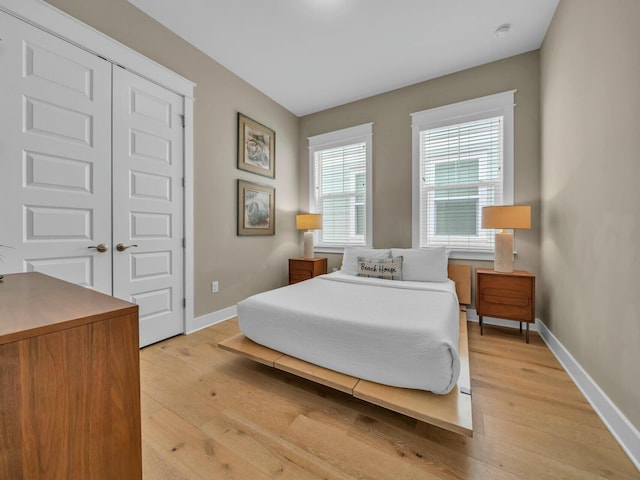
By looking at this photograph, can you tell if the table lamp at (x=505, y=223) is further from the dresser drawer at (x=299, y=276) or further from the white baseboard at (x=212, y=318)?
the white baseboard at (x=212, y=318)

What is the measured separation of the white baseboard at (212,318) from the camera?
281cm

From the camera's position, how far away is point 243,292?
3391 millimetres

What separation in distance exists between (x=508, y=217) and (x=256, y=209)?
281 centimetres

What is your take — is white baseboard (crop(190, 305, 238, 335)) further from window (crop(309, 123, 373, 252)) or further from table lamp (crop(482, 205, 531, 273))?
table lamp (crop(482, 205, 531, 273))

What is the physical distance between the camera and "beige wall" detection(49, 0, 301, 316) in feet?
7.50

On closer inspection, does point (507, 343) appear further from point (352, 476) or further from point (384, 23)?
point (384, 23)

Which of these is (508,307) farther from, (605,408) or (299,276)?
(299,276)

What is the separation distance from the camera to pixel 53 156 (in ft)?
6.04

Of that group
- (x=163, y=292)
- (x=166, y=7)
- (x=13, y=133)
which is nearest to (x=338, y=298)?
(x=163, y=292)

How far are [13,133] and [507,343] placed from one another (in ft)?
13.4

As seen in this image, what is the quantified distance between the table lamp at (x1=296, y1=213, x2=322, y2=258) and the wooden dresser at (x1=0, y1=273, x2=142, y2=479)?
311 cm

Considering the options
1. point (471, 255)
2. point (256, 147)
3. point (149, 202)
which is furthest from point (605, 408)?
point (256, 147)

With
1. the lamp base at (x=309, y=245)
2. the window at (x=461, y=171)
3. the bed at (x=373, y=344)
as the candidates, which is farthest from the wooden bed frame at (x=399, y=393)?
the lamp base at (x=309, y=245)

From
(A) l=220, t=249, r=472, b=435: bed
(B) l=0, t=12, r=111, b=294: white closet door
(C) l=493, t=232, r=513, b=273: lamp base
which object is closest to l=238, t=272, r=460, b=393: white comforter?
(A) l=220, t=249, r=472, b=435: bed
